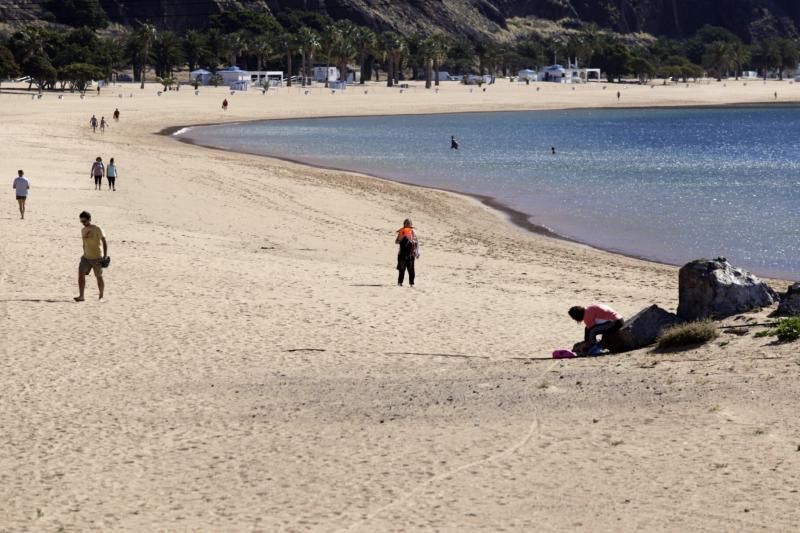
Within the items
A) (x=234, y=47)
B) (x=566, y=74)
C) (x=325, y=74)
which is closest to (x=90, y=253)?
(x=325, y=74)

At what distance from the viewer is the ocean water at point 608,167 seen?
33.8 m

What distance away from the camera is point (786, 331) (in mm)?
13664

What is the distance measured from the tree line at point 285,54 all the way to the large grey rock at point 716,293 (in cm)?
10022

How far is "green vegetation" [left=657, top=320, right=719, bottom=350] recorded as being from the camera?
14188mm

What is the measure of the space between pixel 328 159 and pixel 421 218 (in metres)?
23.5

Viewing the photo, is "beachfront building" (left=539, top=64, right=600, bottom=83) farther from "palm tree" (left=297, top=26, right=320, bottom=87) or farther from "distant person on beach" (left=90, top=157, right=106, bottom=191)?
"distant person on beach" (left=90, top=157, right=106, bottom=191)

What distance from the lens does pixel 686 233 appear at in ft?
113

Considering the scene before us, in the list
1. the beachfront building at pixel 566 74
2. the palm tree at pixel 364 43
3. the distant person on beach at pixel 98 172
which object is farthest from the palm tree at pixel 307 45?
the distant person on beach at pixel 98 172

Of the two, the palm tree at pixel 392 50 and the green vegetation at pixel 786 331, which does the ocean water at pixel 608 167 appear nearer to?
the green vegetation at pixel 786 331

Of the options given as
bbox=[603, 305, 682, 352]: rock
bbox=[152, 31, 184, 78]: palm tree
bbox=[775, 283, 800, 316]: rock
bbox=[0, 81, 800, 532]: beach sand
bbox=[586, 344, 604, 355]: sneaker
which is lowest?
bbox=[0, 81, 800, 532]: beach sand

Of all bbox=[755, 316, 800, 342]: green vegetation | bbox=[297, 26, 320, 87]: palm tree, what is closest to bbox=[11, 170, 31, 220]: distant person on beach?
bbox=[755, 316, 800, 342]: green vegetation

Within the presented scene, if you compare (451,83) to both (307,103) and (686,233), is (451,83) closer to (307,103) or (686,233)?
(307,103)

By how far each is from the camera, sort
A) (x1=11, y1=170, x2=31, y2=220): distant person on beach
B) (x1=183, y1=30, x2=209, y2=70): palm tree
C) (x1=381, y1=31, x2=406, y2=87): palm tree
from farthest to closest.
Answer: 1. (x1=381, y1=31, x2=406, y2=87): palm tree
2. (x1=183, y1=30, x2=209, y2=70): palm tree
3. (x1=11, y1=170, x2=31, y2=220): distant person on beach

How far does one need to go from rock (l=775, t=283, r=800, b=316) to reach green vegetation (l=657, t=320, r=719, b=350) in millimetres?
919
